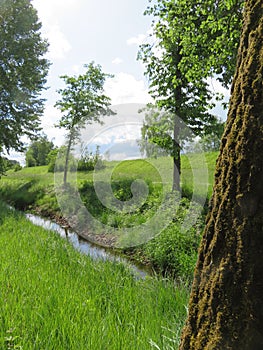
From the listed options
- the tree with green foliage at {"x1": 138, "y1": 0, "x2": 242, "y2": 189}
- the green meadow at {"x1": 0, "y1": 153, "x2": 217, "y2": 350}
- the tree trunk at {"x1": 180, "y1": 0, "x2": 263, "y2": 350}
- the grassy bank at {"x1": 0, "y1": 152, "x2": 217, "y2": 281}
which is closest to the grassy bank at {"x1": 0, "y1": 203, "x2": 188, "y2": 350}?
the green meadow at {"x1": 0, "y1": 153, "x2": 217, "y2": 350}

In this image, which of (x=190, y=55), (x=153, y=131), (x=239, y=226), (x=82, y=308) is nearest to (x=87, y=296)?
(x=82, y=308)

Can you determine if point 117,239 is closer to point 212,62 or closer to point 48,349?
point 212,62

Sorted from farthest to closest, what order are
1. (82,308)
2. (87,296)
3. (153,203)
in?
1. (153,203)
2. (87,296)
3. (82,308)

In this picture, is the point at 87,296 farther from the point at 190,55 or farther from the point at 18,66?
the point at 18,66

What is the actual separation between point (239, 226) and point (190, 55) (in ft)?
24.3

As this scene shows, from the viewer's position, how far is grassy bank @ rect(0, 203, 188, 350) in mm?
2223

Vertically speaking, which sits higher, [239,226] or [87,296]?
[239,226]

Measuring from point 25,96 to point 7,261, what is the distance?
17.5 m

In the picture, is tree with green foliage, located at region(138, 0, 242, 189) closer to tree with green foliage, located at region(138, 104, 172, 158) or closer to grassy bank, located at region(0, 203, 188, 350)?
tree with green foliage, located at region(138, 104, 172, 158)

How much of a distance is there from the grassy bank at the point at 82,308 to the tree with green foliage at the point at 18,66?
16.3m

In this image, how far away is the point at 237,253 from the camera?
1.17 m

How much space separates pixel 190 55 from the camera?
779 cm

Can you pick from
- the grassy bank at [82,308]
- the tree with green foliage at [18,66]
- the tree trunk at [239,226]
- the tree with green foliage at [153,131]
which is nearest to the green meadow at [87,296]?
the grassy bank at [82,308]

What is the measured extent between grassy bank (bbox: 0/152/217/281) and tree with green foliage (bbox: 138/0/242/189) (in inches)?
45.7
